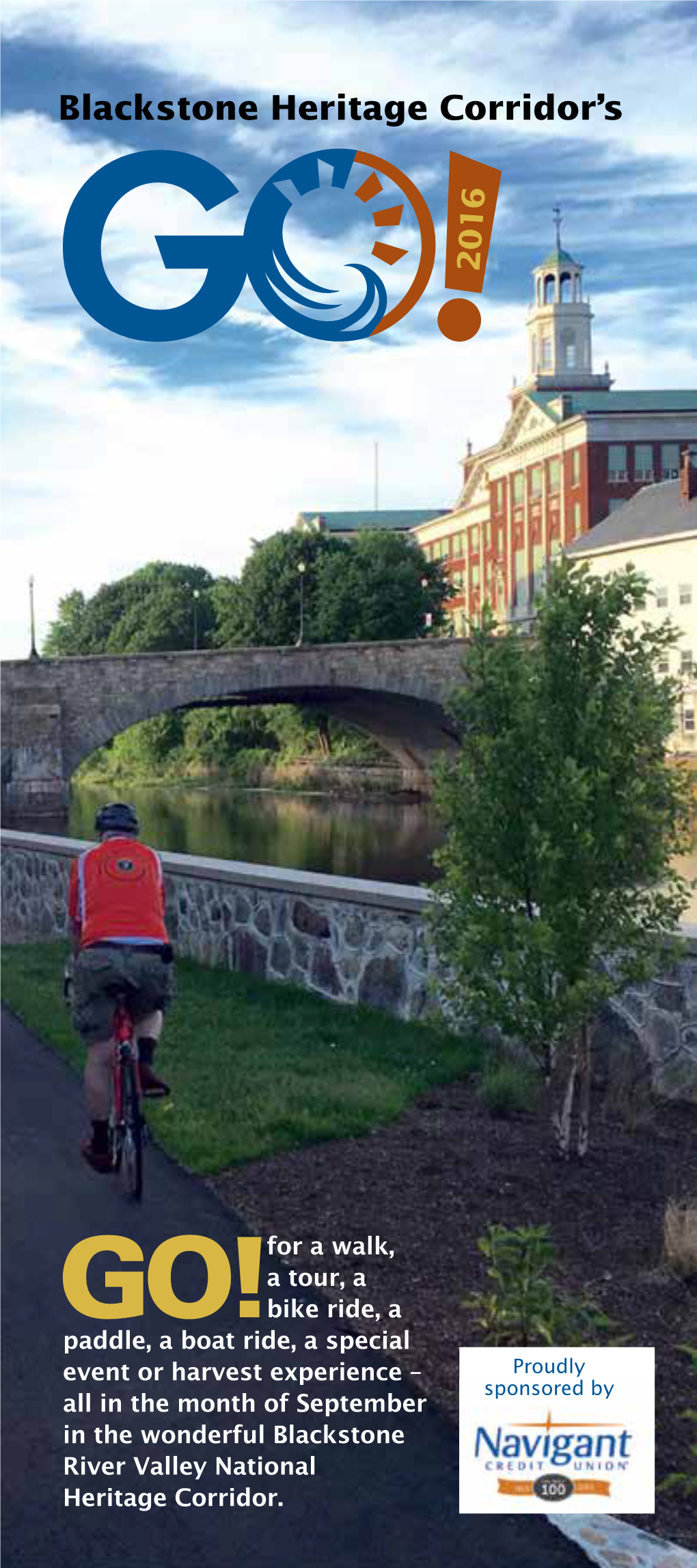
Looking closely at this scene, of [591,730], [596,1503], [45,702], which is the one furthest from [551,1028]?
[45,702]

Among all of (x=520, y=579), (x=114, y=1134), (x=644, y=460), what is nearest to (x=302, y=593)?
(x=520, y=579)

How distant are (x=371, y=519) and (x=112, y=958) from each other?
135905mm

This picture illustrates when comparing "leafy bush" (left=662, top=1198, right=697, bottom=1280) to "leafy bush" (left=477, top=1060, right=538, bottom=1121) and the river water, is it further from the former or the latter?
the river water

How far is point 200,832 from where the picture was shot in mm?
49094

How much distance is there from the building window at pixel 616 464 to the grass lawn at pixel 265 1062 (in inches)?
3004

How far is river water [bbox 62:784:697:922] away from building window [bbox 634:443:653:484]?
1171 inches

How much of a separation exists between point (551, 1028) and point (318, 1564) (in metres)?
3.73

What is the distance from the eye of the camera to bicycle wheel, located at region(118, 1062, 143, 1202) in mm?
6223

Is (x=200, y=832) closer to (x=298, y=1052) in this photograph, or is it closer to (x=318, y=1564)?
(x=298, y=1052)

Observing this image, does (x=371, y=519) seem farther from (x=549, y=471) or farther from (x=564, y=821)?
(x=564, y=821)

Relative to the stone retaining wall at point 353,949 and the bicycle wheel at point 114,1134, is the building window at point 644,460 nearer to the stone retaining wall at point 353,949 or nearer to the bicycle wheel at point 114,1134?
the stone retaining wall at point 353,949

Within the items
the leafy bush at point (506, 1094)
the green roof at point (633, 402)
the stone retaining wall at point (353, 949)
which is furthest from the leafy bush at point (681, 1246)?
the green roof at point (633, 402)

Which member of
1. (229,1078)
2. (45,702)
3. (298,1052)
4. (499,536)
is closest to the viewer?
(229,1078)

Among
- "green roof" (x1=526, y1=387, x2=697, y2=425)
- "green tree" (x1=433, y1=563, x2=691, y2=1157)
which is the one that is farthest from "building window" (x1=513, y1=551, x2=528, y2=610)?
"green tree" (x1=433, y1=563, x2=691, y2=1157)
